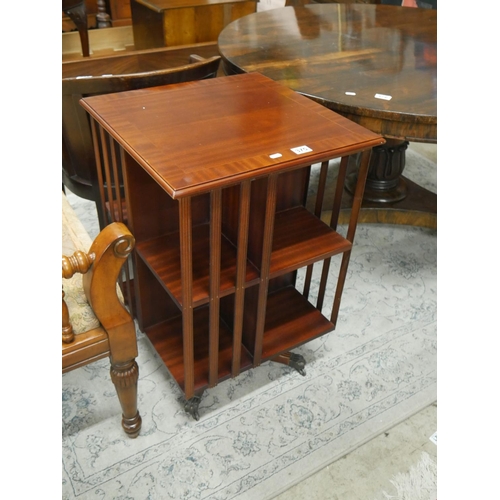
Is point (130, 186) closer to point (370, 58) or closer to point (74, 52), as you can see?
point (370, 58)

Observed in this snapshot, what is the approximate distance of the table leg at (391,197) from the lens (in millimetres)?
1974

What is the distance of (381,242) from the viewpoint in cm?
193

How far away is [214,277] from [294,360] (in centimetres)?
49

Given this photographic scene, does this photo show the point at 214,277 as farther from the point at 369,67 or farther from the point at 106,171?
the point at 369,67

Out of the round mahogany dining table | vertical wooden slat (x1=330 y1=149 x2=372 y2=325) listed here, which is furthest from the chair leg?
the round mahogany dining table

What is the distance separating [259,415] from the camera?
127cm

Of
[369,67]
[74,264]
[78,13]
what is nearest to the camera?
[74,264]

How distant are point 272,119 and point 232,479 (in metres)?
0.80

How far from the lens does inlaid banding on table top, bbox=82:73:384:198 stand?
0.86m

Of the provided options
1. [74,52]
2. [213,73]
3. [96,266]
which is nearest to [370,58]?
[213,73]

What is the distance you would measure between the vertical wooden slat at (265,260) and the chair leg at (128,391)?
28 centimetres

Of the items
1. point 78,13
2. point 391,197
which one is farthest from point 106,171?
point 78,13

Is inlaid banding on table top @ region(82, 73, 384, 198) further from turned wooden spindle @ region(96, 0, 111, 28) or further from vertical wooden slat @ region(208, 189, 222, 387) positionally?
turned wooden spindle @ region(96, 0, 111, 28)

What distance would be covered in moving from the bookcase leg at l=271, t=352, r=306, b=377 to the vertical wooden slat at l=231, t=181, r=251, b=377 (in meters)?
0.21
